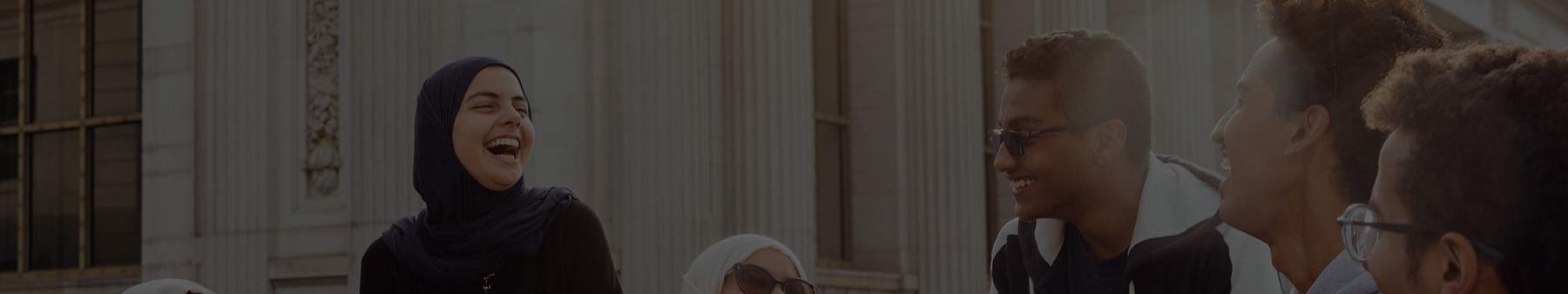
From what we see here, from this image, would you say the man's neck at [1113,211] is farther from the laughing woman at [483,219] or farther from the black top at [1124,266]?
the laughing woman at [483,219]

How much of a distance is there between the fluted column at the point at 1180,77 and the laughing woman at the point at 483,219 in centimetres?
1432

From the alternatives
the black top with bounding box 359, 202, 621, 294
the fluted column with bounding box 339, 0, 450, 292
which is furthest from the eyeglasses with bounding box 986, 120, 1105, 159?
the fluted column with bounding box 339, 0, 450, 292

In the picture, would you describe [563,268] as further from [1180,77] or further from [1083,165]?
[1180,77]

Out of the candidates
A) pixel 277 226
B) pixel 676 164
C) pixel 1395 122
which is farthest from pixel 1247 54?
pixel 1395 122

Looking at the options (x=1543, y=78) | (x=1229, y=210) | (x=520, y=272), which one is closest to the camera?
(x=1543, y=78)

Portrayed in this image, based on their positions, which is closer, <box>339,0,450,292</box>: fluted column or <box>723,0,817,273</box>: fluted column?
<box>339,0,450,292</box>: fluted column

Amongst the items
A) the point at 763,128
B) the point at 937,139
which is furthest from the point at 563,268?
the point at 937,139

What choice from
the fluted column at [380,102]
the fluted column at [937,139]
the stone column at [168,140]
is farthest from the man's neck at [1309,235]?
the fluted column at [937,139]

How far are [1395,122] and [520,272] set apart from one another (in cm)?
272

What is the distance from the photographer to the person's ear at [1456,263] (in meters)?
2.26

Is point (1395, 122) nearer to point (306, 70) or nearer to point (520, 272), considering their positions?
point (520, 272)

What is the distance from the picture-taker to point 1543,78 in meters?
2.28

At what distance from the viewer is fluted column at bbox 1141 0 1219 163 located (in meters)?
19.1

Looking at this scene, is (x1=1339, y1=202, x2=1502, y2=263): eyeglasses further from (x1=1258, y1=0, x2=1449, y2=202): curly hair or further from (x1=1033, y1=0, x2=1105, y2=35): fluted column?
(x1=1033, y1=0, x2=1105, y2=35): fluted column
